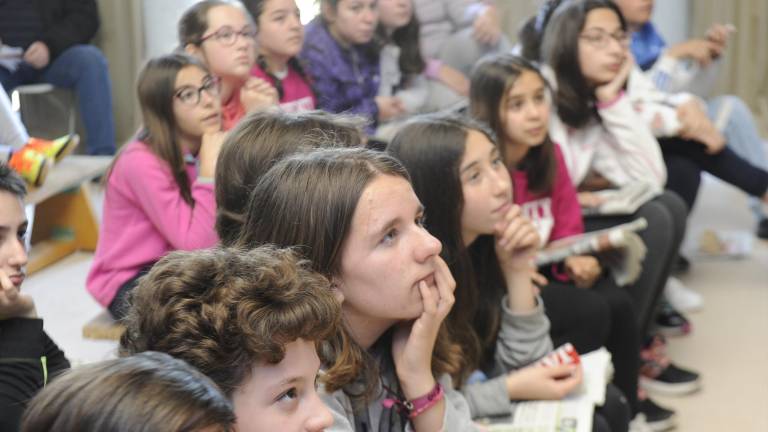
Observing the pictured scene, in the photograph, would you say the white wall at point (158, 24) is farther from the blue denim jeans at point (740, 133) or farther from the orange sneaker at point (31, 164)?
the blue denim jeans at point (740, 133)

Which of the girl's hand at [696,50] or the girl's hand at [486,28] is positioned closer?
the girl's hand at [696,50]

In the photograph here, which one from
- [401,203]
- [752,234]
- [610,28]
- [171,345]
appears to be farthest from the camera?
[752,234]

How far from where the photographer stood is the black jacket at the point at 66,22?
14.1 ft

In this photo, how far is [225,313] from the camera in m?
0.96

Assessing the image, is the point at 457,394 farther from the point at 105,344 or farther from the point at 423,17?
the point at 423,17

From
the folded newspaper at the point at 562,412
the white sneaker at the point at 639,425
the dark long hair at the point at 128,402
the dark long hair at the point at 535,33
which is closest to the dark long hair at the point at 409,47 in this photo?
the dark long hair at the point at 535,33

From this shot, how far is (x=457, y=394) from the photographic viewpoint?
5.10 feet

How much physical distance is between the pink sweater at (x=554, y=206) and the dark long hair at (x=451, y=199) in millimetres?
466

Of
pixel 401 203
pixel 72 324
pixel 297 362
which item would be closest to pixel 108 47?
pixel 72 324

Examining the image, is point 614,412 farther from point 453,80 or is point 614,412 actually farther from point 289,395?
point 453,80

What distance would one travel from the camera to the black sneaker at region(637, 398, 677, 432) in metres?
2.43

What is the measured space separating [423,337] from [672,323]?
1806mm

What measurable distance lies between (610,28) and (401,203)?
1.60m

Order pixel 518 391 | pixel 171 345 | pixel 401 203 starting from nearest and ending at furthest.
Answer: pixel 171 345, pixel 401 203, pixel 518 391
